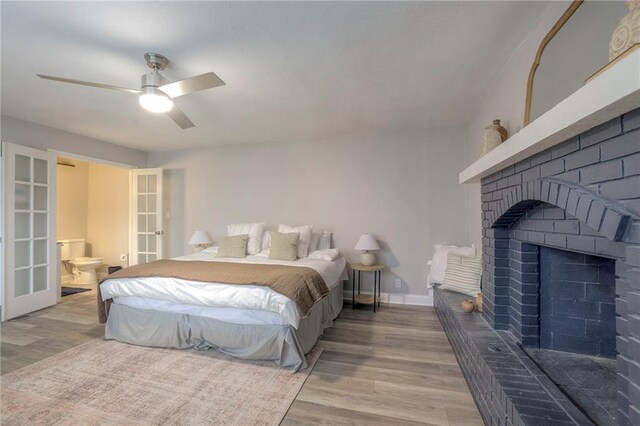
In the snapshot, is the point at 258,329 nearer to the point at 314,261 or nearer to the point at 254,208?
the point at 314,261

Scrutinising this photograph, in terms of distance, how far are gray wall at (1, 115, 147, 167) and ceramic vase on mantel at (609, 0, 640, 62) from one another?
5262 mm

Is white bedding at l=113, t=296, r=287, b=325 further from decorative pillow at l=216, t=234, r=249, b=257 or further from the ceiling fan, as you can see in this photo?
the ceiling fan

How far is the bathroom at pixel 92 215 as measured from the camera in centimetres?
487

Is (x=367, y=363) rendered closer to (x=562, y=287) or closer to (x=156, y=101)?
(x=562, y=287)

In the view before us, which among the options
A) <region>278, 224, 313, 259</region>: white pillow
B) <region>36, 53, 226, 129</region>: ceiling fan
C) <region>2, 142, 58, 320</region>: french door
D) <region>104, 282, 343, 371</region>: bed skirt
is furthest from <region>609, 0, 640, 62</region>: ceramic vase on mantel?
<region>2, 142, 58, 320</region>: french door

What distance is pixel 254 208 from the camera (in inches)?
171

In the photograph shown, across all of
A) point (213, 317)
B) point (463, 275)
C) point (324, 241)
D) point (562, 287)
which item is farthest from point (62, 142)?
point (562, 287)

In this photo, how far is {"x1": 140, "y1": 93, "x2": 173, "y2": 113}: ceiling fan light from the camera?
77.2 inches

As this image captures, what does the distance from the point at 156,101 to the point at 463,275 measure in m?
3.16

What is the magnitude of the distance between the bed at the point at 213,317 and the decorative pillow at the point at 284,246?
56cm

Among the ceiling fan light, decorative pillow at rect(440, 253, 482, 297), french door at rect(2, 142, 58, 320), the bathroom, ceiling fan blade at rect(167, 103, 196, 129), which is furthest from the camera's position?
the bathroom

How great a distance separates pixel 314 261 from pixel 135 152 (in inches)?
156

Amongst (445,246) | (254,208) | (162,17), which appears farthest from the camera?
(254,208)

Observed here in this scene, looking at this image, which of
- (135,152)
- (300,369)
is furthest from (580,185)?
(135,152)
